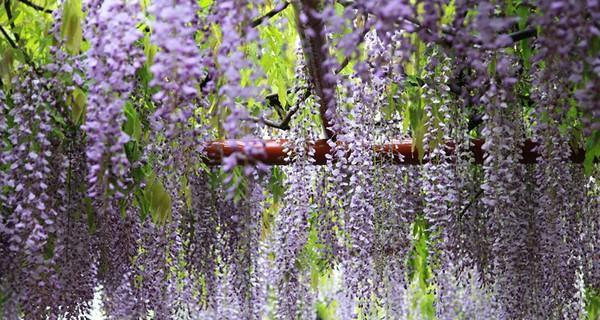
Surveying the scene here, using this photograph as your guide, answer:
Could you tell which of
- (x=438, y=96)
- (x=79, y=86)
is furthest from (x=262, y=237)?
(x=79, y=86)

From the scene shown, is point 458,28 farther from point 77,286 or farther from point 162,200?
point 77,286

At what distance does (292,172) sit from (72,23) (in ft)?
5.84

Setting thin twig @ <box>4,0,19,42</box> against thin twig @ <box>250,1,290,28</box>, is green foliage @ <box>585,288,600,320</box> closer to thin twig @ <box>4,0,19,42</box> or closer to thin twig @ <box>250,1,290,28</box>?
thin twig @ <box>250,1,290,28</box>

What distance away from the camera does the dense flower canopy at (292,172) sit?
354 cm

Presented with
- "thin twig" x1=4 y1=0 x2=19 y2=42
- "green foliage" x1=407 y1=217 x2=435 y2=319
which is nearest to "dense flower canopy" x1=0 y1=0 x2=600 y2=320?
"thin twig" x1=4 y1=0 x2=19 y2=42

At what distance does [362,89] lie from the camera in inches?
174

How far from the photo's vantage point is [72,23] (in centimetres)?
314

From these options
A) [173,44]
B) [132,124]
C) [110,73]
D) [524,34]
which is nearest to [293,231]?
[132,124]

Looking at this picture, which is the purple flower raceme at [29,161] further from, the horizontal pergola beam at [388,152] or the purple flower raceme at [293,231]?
the purple flower raceme at [293,231]

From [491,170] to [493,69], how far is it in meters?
0.73

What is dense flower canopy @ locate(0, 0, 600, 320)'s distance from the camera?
354cm

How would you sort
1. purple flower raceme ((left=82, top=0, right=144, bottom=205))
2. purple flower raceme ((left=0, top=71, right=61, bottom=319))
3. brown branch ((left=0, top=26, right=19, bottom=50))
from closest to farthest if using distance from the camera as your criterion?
purple flower raceme ((left=82, top=0, right=144, bottom=205))
purple flower raceme ((left=0, top=71, right=61, bottom=319))
brown branch ((left=0, top=26, right=19, bottom=50))

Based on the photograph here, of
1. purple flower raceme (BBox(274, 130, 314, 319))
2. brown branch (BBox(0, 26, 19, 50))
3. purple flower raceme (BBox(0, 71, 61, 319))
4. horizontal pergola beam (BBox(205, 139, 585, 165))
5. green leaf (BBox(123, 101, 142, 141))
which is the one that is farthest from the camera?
purple flower raceme (BBox(274, 130, 314, 319))

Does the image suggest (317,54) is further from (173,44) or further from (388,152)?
(173,44)
